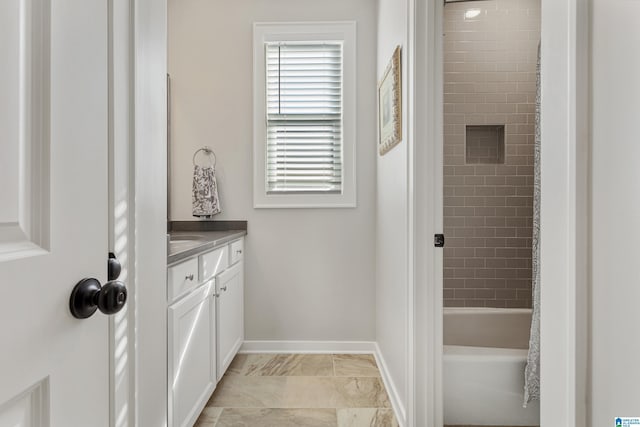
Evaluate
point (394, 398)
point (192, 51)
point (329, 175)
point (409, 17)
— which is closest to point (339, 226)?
point (329, 175)

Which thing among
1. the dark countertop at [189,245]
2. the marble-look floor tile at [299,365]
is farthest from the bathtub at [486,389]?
the dark countertop at [189,245]

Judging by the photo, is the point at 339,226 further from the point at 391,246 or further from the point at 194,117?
the point at 194,117

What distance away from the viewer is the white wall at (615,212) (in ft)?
1.68

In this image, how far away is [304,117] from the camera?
2908 mm

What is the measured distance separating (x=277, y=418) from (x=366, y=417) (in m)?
0.47

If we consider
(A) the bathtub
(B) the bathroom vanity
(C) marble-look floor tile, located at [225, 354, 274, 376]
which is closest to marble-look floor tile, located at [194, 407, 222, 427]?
(B) the bathroom vanity

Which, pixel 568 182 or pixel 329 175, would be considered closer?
pixel 568 182

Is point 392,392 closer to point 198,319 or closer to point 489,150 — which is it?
point 198,319

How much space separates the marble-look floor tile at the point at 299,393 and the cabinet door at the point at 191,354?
0.23 meters

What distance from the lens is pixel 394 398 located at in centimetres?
203

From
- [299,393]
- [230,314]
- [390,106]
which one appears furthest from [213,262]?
[390,106]

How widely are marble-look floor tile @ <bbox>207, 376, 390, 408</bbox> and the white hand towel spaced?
3.81ft
